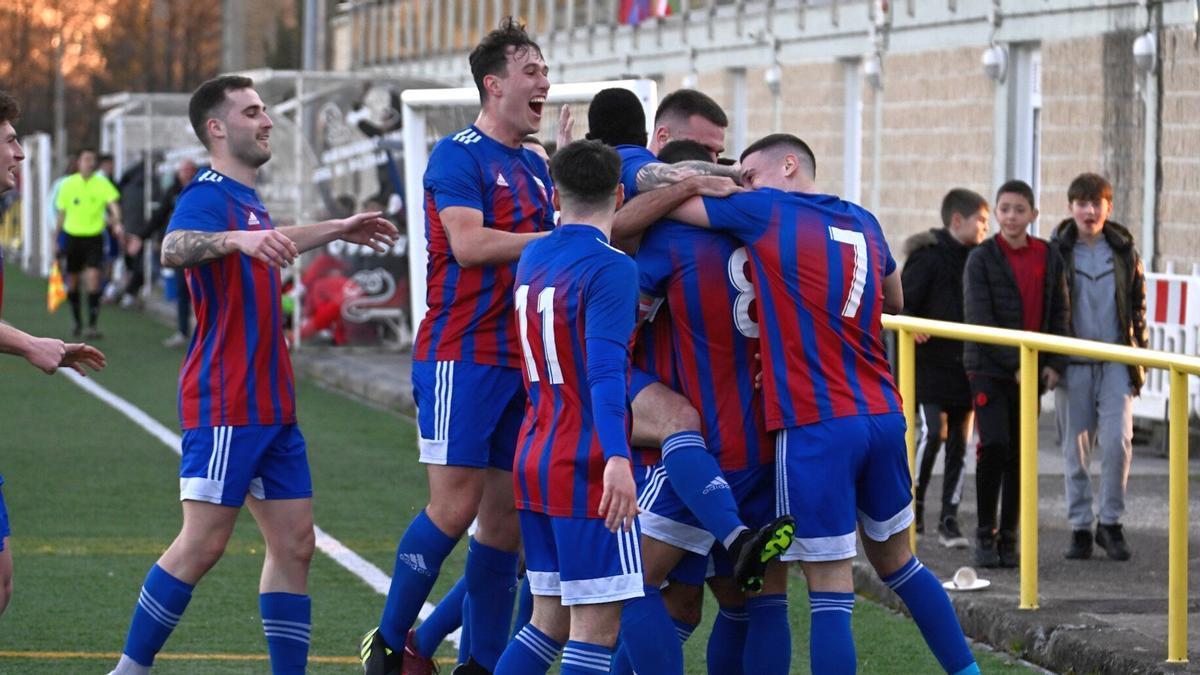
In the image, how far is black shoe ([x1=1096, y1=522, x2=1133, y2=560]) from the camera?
1018 centimetres

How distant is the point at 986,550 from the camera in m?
9.94

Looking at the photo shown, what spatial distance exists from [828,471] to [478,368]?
4.28ft

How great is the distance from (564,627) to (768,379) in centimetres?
96

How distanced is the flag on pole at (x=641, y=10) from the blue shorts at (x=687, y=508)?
22.1 metres

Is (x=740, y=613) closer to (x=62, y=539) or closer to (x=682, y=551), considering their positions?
(x=682, y=551)

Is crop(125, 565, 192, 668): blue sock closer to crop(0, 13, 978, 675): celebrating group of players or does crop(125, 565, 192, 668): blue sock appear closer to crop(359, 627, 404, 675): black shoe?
crop(0, 13, 978, 675): celebrating group of players

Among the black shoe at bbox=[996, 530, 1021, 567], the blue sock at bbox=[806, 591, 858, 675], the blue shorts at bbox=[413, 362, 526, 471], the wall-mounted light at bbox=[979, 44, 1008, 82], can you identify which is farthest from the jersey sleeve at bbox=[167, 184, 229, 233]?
the wall-mounted light at bbox=[979, 44, 1008, 82]

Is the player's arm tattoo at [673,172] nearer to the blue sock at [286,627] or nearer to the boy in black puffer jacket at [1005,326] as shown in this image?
the blue sock at [286,627]

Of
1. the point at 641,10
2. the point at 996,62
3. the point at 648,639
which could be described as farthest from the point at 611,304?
the point at 641,10

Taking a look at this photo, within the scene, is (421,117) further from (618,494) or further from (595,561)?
(618,494)

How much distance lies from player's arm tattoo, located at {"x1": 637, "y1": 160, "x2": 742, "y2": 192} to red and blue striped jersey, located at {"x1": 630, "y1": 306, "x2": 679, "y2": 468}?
0.36m

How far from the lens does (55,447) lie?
1478 cm

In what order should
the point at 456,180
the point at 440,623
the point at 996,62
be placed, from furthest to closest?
the point at 996,62 → the point at 440,623 → the point at 456,180

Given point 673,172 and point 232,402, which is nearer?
point 673,172
